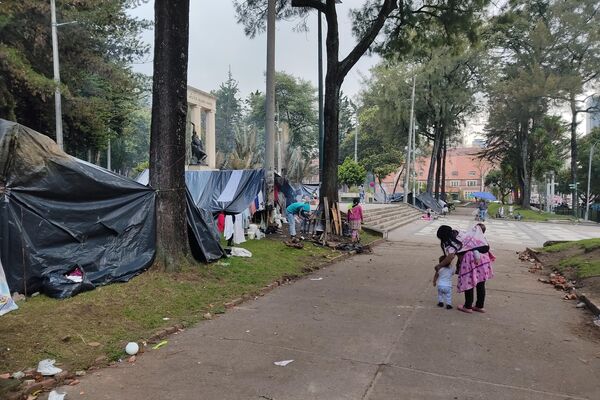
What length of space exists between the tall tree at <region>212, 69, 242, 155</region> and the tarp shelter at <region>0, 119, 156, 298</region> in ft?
242

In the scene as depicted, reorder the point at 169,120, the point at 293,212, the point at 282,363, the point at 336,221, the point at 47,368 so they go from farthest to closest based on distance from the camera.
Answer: the point at 336,221 → the point at 293,212 → the point at 169,120 → the point at 282,363 → the point at 47,368

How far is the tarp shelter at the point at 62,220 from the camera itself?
6488 millimetres

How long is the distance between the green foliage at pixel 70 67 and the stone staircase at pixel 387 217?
13.6 metres

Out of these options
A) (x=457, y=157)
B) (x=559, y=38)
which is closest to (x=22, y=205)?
(x=559, y=38)

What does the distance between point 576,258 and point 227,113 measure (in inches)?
3087

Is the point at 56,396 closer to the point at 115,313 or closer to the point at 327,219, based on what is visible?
the point at 115,313

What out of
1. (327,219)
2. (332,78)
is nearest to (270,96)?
(332,78)

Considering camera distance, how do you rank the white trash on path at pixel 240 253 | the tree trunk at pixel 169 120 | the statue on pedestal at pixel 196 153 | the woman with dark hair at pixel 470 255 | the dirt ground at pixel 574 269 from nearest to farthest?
the woman with dark hair at pixel 470 255 < the tree trunk at pixel 169 120 < the dirt ground at pixel 574 269 < the white trash on path at pixel 240 253 < the statue on pedestal at pixel 196 153

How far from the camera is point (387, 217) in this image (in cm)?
2703

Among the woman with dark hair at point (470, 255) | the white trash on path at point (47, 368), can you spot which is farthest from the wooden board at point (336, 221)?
the white trash on path at point (47, 368)

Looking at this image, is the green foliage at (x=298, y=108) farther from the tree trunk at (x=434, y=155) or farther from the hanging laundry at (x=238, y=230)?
the hanging laundry at (x=238, y=230)

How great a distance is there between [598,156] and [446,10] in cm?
4823

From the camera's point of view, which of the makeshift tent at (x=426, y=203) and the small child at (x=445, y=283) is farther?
the makeshift tent at (x=426, y=203)

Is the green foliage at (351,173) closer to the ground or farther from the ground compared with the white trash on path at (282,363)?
farther from the ground
